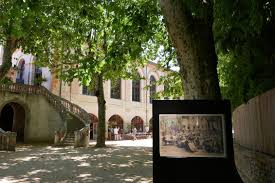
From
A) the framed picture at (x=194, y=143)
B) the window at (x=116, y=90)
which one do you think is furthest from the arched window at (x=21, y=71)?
the framed picture at (x=194, y=143)

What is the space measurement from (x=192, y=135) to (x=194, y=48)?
5.22ft

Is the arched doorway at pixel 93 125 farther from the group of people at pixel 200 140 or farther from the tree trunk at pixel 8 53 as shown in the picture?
the group of people at pixel 200 140

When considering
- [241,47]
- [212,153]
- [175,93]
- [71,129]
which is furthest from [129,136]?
[212,153]

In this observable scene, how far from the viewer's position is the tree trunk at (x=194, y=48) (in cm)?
520

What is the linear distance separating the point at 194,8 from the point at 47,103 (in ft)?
75.8

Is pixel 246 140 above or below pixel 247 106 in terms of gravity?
below

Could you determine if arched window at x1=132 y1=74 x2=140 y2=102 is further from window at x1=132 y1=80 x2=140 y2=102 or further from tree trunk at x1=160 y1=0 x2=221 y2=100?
tree trunk at x1=160 y1=0 x2=221 y2=100

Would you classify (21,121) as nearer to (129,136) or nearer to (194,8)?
(129,136)

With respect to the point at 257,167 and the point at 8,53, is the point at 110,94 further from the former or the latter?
the point at 257,167

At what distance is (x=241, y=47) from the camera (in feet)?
22.7

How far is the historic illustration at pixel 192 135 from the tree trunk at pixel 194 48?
2.50ft

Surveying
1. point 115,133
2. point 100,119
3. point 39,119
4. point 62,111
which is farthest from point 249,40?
point 115,133

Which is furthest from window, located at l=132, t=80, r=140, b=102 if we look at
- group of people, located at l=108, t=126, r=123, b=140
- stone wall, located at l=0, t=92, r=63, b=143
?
stone wall, located at l=0, t=92, r=63, b=143

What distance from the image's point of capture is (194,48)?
5.30 metres
